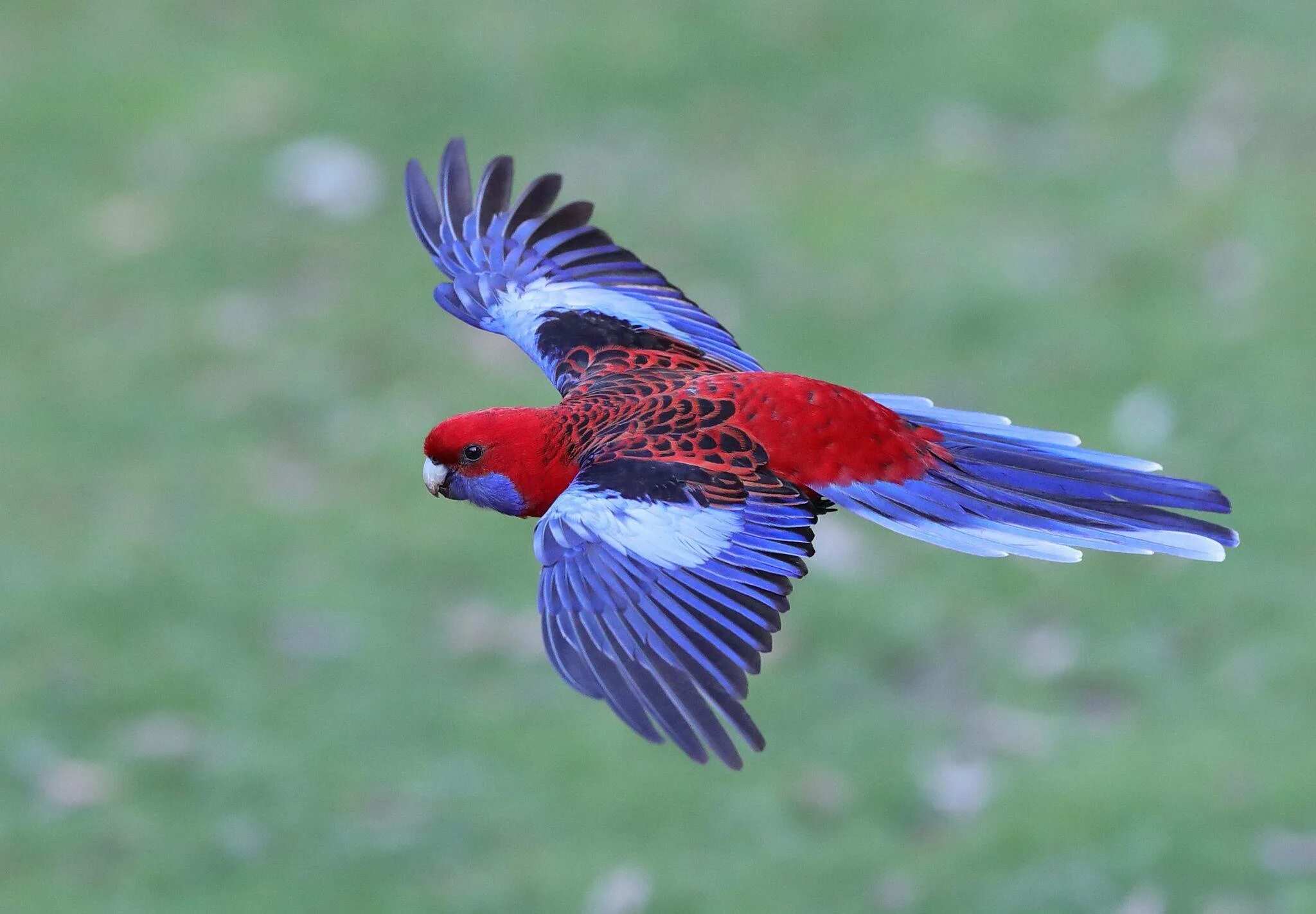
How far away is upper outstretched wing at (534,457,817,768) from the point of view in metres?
3.58

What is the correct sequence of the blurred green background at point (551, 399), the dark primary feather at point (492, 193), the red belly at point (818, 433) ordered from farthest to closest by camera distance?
1. the blurred green background at point (551, 399)
2. the dark primary feather at point (492, 193)
3. the red belly at point (818, 433)

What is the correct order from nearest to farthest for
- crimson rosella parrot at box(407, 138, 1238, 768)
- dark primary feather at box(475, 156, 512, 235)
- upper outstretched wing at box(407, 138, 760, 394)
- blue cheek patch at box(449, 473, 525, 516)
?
crimson rosella parrot at box(407, 138, 1238, 768), blue cheek patch at box(449, 473, 525, 516), upper outstretched wing at box(407, 138, 760, 394), dark primary feather at box(475, 156, 512, 235)

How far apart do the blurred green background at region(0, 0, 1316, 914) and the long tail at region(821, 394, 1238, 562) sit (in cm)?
263

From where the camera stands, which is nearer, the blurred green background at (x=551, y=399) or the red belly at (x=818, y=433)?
the red belly at (x=818, y=433)

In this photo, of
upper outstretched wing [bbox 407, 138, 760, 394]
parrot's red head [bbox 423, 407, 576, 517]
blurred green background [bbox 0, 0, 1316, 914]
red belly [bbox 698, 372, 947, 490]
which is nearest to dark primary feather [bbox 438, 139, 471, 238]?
upper outstretched wing [bbox 407, 138, 760, 394]

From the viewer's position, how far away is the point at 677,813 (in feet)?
23.5

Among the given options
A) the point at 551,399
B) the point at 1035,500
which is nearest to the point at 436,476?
the point at 1035,500

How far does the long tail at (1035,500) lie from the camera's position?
159 inches

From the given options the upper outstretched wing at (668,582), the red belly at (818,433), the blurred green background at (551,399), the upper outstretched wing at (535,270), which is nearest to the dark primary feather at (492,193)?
the upper outstretched wing at (535,270)

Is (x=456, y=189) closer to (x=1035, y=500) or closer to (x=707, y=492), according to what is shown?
(x=707, y=492)

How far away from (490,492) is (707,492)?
1.96 ft

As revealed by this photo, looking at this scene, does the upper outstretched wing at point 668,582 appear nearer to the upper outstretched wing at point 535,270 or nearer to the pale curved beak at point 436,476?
the pale curved beak at point 436,476

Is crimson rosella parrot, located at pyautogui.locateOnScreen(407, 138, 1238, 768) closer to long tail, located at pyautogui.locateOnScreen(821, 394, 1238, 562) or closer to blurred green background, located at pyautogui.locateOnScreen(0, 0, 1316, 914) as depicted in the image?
long tail, located at pyautogui.locateOnScreen(821, 394, 1238, 562)

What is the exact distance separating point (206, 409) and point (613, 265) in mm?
4522
